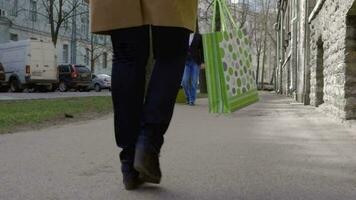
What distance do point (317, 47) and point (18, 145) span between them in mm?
7511

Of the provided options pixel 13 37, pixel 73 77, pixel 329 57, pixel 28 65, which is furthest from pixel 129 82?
pixel 13 37

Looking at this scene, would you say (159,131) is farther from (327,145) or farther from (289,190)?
(327,145)

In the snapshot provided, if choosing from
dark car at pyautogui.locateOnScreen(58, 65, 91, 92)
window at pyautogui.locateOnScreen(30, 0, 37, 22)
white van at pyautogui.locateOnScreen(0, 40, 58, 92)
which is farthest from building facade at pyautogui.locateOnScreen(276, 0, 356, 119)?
window at pyautogui.locateOnScreen(30, 0, 37, 22)

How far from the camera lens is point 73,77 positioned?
35.8 meters

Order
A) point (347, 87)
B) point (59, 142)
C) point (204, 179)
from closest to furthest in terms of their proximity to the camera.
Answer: point (204, 179) < point (59, 142) < point (347, 87)

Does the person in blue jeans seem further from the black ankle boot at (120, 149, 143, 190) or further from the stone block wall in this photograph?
the black ankle boot at (120, 149, 143, 190)

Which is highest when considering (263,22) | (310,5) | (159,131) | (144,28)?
(263,22)

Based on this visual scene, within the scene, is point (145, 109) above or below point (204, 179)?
above

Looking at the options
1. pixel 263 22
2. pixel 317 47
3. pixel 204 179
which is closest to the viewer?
pixel 204 179

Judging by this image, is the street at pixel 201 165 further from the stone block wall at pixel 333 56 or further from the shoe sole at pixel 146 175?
the stone block wall at pixel 333 56

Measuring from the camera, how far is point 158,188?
3.30 metres

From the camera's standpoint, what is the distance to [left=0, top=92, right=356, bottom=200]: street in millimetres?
3229

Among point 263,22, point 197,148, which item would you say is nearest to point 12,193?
point 197,148

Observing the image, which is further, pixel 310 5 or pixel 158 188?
pixel 310 5
